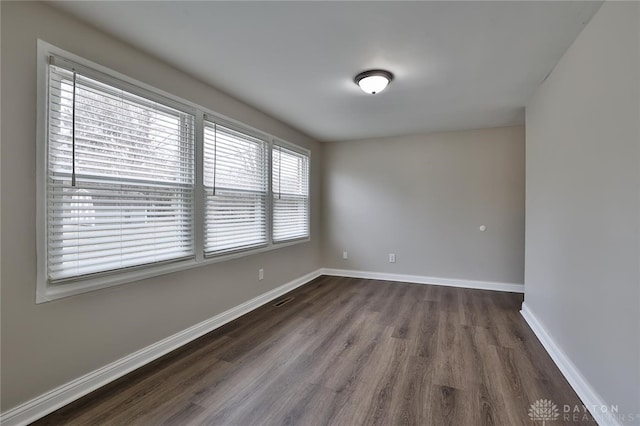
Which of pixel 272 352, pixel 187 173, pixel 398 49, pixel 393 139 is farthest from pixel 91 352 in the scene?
pixel 393 139

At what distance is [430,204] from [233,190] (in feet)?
9.77

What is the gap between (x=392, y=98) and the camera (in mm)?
3039

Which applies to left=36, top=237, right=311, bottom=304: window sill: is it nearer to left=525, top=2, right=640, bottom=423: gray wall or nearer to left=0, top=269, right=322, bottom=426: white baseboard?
left=0, top=269, right=322, bottom=426: white baseboard

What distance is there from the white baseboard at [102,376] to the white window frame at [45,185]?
0.56m

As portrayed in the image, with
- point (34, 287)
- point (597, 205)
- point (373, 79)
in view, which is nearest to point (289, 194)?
point (373, 79)

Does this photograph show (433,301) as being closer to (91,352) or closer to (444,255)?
(444,255)

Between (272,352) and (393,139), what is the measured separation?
3.64 meters

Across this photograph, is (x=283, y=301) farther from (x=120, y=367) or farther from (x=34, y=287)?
(x=34, y=287)

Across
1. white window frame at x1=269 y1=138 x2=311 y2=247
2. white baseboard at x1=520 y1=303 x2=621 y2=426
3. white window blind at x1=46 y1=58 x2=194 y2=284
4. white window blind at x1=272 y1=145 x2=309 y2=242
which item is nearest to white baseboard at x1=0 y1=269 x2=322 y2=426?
white window blind at x1=46 y1=58 x2=194 y2=284

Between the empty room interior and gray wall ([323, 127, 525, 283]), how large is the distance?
31.7 inches

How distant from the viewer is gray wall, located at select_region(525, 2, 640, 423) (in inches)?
53.4

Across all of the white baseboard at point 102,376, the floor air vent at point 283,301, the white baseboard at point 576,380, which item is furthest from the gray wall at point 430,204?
the white baseboard at point 102,376

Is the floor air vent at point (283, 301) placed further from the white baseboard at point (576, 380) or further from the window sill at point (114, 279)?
the white baseboard at point (576, 380)

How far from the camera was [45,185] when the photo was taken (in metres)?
1.62
